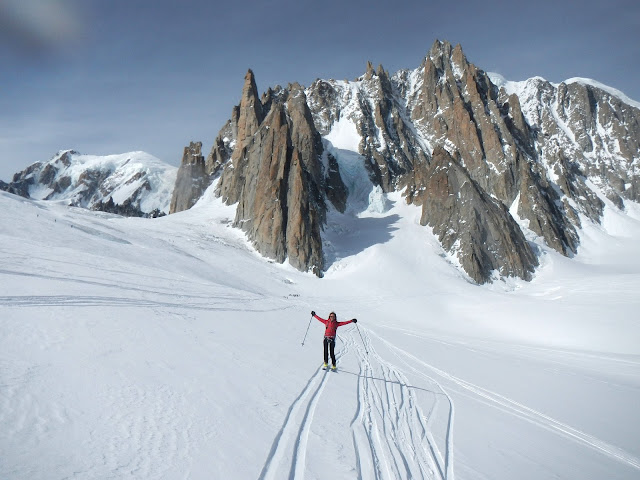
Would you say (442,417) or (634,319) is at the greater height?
(634,319)

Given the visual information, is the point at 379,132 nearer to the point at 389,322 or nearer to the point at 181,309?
the point at 389,322

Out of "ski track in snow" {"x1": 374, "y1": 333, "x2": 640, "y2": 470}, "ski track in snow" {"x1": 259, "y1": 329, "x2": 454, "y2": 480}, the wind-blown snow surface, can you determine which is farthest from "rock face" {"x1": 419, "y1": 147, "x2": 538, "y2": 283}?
"ski track in snow" {"x1": 259, "y1": 329, "x2": 454, "y2": 480}

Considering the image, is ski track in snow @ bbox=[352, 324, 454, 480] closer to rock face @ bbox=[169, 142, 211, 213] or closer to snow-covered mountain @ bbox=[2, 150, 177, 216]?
rock face @ bbox=[169, 142, 211, 213]

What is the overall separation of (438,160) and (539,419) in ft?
205

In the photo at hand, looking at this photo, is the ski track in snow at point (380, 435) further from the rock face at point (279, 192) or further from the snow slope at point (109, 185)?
the snow slope at point (109, 185)

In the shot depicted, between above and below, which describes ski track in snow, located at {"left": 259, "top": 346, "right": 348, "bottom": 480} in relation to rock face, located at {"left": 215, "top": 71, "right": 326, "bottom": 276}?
below

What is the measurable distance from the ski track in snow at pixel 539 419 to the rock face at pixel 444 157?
126 ft

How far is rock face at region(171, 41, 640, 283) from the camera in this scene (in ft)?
175

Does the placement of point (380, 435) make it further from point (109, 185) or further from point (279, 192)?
point (109, 185)

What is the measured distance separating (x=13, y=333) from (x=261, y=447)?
5.84m

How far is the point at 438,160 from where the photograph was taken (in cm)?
6469

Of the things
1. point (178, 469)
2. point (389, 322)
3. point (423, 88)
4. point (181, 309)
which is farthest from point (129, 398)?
point (423, 88)

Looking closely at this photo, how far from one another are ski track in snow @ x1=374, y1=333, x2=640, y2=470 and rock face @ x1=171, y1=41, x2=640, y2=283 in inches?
1514

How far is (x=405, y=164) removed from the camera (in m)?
89.7
